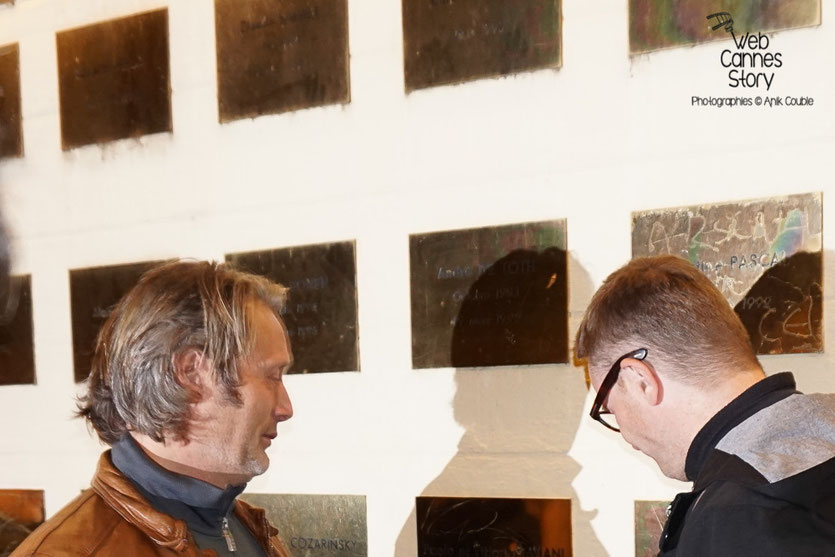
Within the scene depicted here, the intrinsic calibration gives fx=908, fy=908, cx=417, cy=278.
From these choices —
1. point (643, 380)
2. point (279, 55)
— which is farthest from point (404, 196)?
point (643, 380)

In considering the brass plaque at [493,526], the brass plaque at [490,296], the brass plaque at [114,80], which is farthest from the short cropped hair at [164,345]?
the brass plaque at [114,80]

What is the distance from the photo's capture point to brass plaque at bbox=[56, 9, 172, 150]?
233 centimetres

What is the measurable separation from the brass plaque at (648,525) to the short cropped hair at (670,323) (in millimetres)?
509

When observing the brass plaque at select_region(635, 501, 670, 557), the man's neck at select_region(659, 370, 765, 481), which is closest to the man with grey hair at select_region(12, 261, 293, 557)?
the man's neck at select_region(659, 370, 765, 481)

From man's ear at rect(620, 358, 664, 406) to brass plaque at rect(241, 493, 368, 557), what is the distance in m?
0.89

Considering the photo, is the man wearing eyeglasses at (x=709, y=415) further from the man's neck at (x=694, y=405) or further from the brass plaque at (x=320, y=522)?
the brass plaque at (x=320, y=522)

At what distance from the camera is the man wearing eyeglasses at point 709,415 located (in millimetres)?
1051

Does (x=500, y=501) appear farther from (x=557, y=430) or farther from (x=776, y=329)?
(x=776, y=329)

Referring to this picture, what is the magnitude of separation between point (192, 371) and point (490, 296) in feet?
2.29

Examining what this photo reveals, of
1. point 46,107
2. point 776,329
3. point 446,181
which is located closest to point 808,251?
point 776,329

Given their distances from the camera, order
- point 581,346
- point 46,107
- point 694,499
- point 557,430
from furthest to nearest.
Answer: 1. point 46,107
2. point 557,430
3. point 581,346
4. point 694,499

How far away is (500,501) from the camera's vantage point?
1913 mm

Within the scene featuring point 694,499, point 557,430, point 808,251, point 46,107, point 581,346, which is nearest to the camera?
point 694,499

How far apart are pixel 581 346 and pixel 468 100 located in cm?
73
